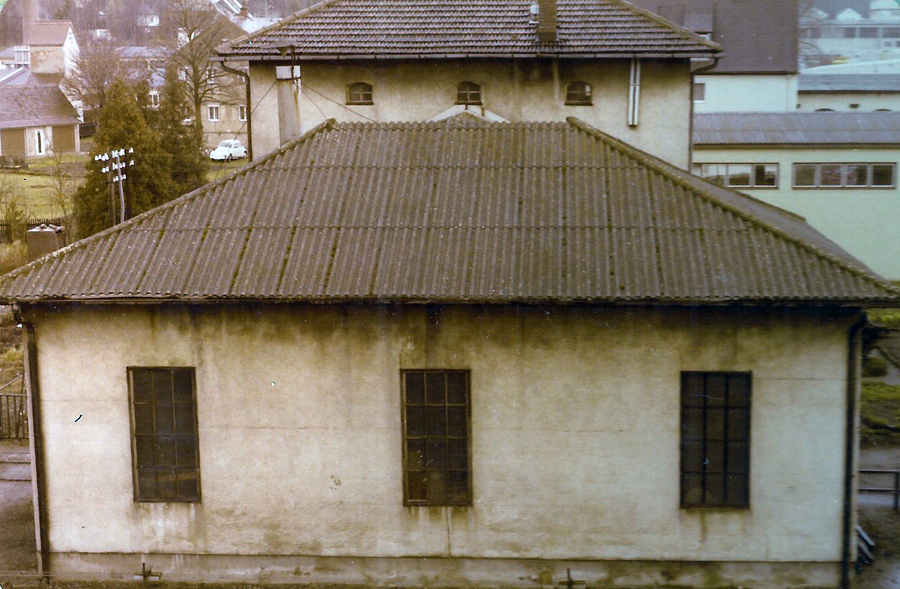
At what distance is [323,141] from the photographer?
45.3 feet

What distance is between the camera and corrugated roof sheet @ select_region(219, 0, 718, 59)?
17.7 metres

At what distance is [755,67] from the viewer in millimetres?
46375

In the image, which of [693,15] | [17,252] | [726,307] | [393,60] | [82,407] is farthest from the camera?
[693,15]

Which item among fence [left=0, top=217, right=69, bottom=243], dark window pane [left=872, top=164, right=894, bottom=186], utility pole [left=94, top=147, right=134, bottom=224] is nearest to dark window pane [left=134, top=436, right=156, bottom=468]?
utility pole [left=94, top=147, right=134, bottom=224]

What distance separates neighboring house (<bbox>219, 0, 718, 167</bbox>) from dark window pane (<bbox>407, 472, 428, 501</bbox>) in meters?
8.05

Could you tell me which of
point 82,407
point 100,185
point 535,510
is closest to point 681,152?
point 535,510

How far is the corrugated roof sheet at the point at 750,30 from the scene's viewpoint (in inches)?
1825

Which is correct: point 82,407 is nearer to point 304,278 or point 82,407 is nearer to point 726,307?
point 304,278

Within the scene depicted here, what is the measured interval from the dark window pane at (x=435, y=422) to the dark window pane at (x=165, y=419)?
3.10 meters

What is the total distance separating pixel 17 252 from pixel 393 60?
2448cm

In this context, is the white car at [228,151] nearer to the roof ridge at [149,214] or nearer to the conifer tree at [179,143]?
the conifer tree at [179,143]

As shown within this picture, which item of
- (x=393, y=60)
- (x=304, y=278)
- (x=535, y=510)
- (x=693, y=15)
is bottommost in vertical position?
(x=535, y=510)

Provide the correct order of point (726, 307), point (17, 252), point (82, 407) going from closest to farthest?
1. point (726, 307)
2. point (82, 407)
3. point (17, 252)

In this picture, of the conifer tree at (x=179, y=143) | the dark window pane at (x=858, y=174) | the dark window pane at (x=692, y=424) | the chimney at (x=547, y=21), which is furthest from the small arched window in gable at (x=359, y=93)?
the conifer tree at (x=179, y=143)
